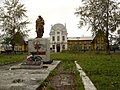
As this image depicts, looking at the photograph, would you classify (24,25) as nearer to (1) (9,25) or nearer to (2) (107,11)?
(1) (9,25)

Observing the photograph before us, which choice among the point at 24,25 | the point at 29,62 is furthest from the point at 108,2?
the point at 29,62

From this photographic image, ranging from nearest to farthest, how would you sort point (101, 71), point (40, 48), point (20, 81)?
point (20, 81)
point (101, 71)
point (40, 48)

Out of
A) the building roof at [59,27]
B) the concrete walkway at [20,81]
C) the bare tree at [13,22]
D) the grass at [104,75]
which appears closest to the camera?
the concrete walkway at [20,81]

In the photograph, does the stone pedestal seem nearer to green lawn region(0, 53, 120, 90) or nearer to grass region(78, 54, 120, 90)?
green lawn region(0, 53, 120, 90)

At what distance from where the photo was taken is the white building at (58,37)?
322 ft

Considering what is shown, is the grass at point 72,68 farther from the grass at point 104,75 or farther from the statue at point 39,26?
the statue at point 39,26

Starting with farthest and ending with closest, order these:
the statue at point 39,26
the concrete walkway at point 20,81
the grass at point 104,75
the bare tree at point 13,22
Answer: the bare tree at point 13,22
the statue at point 39,26
the grass at point 104,75
the concrete walkway at point 20,81

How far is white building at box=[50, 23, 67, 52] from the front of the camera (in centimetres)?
9819

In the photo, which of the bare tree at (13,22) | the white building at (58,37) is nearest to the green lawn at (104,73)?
the bare tree at (13,22)

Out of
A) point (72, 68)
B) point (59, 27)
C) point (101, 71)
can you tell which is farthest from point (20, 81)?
point (59, 27)

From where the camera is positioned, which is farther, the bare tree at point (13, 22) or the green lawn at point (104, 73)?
the bare tree at point (13, 22)

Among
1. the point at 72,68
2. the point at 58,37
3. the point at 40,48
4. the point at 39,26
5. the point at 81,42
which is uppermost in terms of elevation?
the point at 58,37

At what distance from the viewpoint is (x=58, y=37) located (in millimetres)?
98812

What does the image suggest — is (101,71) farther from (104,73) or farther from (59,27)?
(59,27)
